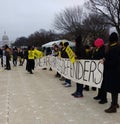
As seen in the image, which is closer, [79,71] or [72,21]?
[79,71]

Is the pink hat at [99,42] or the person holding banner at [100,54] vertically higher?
the pink hat at [99,42]

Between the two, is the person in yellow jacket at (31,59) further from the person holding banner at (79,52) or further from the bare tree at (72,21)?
the bare tree at (72,21)

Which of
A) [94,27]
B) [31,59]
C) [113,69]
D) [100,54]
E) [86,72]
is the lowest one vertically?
[86,72]

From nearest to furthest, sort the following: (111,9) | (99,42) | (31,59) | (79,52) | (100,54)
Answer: (99,42)
(100,54)
(79,52)
(31,59)
(111,9)

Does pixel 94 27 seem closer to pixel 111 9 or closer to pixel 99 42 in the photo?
pixel 111 9

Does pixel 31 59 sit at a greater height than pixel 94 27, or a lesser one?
lesser

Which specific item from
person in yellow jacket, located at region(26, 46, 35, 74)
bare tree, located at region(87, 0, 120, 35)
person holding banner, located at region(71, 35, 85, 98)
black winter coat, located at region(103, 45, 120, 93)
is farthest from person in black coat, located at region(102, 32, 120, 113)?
bare tree, located at region(87, 0, 120, 35)

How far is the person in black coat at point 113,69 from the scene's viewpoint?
28.6ft

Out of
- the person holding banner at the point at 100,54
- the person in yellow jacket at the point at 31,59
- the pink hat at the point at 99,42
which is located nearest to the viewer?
the person holding banner at the point at 100,54

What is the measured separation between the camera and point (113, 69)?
878cm

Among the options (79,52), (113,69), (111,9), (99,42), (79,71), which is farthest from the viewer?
(111,9)

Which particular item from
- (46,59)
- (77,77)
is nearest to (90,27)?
(46,59)

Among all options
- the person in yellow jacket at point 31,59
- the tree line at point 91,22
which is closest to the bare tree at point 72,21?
the tree line at point 91,22

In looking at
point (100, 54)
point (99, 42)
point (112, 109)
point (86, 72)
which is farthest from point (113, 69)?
point (86, 72)
